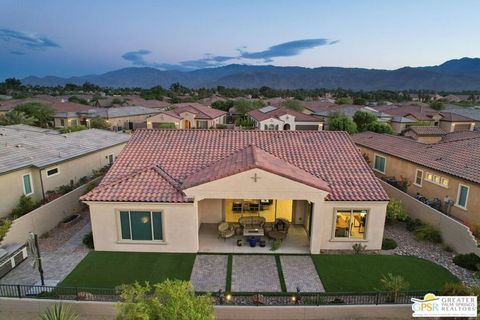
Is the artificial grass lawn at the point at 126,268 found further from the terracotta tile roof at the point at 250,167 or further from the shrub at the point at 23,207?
the shrub at the point at 23,207

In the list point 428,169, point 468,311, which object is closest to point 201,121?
point 428,169

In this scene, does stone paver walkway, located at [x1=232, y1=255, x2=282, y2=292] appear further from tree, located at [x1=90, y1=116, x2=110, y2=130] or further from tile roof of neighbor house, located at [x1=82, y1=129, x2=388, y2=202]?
tree, located at [x1=90, y1=116, x2=110, y2=130]

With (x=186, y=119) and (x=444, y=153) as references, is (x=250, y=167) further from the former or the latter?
(x=186, y=119)

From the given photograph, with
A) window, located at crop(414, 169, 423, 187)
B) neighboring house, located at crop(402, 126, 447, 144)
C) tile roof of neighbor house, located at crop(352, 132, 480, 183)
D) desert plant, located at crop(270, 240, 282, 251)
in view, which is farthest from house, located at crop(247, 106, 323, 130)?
desert plant, located at crop(270, 240, 282, 251)

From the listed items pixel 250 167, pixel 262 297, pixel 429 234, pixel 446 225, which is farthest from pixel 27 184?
pixel 446 225

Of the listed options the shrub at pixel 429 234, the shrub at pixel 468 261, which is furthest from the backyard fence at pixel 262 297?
the shrub at pixel 429 234

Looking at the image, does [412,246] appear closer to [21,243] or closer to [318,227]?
[318,227]
